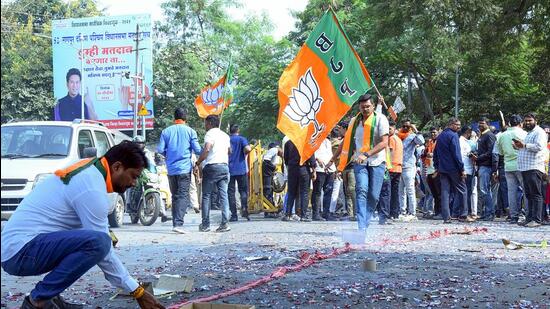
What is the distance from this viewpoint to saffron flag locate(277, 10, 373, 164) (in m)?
9.41

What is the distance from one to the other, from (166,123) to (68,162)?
3423 centimetres

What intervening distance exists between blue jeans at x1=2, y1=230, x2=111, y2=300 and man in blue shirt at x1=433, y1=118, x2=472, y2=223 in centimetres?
967

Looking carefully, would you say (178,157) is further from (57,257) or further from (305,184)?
(57,257)

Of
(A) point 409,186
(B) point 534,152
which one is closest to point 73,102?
(A) point 409,186

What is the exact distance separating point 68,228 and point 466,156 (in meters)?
11.1

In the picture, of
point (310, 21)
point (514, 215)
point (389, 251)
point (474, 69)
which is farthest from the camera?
point (310, 21)

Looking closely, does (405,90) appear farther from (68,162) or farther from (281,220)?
(68,162)

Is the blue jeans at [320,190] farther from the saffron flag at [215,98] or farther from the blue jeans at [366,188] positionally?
the saffron flag at [215,98]

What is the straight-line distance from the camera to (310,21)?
3822cm

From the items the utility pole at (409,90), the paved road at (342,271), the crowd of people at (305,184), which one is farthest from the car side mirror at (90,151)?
the utility pole at (409,90)

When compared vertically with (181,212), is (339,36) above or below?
above

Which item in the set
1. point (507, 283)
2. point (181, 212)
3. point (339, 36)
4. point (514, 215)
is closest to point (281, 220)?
point (181, 212)

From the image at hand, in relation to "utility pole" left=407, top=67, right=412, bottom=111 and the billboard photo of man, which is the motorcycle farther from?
the billboard photo of man

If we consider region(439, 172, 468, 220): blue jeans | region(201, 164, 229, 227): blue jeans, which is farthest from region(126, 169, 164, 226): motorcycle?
region(439, 172, 468, 220): blue jeans
